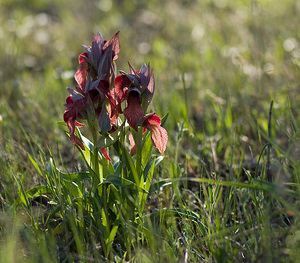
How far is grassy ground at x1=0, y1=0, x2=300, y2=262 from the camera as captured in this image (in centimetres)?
147

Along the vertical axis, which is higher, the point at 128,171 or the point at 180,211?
the point at 128,171

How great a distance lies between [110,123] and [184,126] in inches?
43.2

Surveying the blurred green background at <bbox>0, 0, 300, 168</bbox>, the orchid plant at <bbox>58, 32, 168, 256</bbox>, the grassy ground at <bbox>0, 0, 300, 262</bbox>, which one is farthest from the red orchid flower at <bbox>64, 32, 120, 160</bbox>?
the blurred green background at <bbox>0, 0, 300, 168</bbox>

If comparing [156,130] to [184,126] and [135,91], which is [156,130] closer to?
[135,91]

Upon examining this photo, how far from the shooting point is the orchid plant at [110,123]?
5.03 feet

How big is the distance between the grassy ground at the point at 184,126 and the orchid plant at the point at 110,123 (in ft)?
0.34

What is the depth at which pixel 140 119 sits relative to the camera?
1.56 meters

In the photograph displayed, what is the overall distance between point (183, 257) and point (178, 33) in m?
3.98

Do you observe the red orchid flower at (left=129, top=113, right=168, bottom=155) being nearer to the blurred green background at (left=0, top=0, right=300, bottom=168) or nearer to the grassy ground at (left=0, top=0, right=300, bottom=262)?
the grassy ground at (left=0, top=0, right=300, bottom=262)

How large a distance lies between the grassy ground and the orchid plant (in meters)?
0.10

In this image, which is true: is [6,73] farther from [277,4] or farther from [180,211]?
[277,4]

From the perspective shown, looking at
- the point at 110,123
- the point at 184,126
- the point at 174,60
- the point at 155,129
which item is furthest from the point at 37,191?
the point at 174,60

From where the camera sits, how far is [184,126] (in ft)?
8.38

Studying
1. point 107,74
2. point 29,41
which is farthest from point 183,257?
point 29,41
